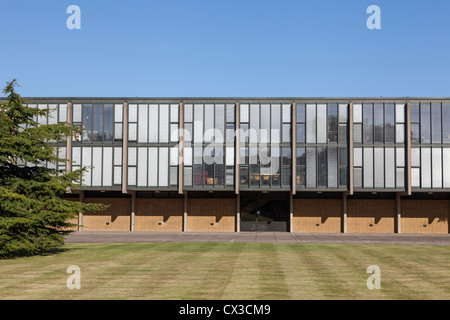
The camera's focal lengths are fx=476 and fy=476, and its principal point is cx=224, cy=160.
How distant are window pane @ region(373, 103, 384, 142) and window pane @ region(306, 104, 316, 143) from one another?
5.76m

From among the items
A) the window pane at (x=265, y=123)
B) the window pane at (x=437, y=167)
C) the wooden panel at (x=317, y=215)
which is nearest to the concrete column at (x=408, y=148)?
the window pane at (x=437, y=167)

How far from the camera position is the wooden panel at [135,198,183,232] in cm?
4856

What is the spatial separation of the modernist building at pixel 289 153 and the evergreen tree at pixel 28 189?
65.2ft

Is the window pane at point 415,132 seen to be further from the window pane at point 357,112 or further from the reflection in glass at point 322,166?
the reflection in glass at point 322,166

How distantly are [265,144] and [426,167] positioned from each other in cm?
1527

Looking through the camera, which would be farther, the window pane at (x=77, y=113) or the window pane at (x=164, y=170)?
the window pane at (x=77, y=113)

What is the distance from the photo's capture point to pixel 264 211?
48.2 meters

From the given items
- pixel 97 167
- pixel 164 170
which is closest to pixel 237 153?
pixel 164 170

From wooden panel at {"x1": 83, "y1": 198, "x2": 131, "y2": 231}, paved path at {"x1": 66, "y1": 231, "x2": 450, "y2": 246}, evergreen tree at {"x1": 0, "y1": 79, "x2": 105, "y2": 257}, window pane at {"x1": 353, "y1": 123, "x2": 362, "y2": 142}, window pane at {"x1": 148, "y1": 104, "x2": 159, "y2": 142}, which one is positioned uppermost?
window pane at {"x1": 148, "y1": 104, "x2": 159, "y2": 142}

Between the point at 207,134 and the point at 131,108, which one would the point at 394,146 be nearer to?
the point at 207,134

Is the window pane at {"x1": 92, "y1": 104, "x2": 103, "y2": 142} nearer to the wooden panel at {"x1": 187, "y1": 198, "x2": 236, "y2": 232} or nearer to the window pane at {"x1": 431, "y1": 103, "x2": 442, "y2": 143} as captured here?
the wooden panel at {"x1": 187, "y1": 198, "x2": 236, "y2": 232}

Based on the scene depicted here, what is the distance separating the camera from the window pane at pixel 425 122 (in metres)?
44.9

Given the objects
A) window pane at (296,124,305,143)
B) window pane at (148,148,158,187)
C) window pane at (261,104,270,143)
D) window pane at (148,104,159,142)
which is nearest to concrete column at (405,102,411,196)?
window pane at (296,124,305,143)
